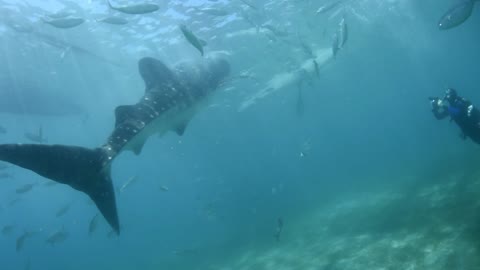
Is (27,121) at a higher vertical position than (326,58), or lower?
lower

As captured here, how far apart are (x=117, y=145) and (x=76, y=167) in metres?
0.82

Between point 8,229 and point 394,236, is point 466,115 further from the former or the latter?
point 8,229

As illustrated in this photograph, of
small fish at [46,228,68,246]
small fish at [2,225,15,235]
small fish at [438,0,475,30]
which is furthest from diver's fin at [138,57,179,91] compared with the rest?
small fish at [2,225,15,235]

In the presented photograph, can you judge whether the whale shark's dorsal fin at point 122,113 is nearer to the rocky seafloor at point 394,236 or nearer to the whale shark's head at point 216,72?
the whale shark's head at point 216,72

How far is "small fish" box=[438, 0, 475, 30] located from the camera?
8203mm

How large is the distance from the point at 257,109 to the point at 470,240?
1378 inches

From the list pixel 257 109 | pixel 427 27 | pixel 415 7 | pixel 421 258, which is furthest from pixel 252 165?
pixel 421 258

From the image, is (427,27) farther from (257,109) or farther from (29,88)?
(29,88)

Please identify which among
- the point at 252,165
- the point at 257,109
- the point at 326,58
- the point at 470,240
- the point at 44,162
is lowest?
the point at 44,162

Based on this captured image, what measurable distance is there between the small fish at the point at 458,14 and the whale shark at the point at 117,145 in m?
6.56

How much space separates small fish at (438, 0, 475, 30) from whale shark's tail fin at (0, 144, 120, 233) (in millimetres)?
8600

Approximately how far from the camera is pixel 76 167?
5.32 m

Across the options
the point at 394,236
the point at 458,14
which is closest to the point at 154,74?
the point at 458,14

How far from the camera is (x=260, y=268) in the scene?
55.7 ft
